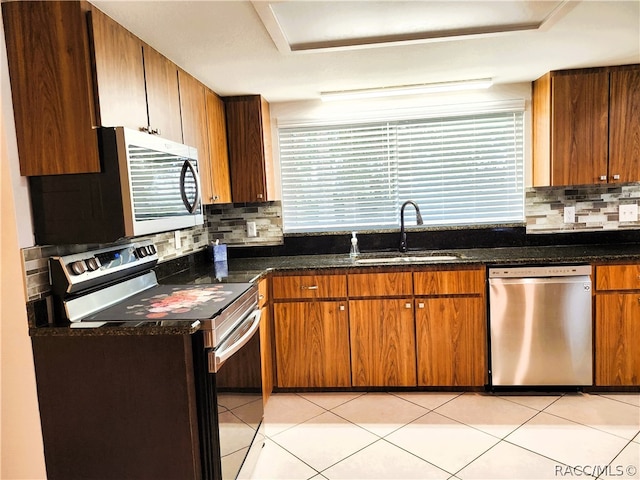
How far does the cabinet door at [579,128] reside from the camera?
109 inches

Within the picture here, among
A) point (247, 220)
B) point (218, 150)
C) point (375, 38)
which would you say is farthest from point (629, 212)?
point (218, 150)

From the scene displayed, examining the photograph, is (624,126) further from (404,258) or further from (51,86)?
(51,86)

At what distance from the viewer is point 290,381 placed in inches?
115

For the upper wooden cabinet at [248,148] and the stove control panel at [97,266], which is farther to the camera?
the upper wooden cabinet at [248,148]

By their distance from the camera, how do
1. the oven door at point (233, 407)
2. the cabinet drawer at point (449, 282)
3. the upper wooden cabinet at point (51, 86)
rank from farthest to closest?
the cabinet drawer at point (449, 282) < the oven door at point (233, 407) < the upper wooden cabinet at point (51, 86)

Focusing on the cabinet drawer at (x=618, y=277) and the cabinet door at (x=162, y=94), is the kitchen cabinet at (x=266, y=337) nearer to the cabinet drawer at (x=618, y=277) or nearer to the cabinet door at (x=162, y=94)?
the cabinet door at (x=162, y=94)

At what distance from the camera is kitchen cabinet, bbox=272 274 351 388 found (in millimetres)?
2830

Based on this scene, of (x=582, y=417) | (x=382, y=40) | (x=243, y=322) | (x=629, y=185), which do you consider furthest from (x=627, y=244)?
(x=243, y=322)

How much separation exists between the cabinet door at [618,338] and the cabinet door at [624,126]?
824 mm

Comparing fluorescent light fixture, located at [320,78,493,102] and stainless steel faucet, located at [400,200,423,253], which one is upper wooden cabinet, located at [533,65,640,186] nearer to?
fluorescent light fixture, located at [320,78,493,102]

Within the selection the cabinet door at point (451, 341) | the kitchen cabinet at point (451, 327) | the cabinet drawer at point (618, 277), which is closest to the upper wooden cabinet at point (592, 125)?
the cabinet drawer at point (618, 277)

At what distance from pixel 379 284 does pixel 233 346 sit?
4.17 feet

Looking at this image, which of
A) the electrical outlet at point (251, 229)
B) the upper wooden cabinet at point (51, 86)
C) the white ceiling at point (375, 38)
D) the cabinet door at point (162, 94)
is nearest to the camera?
the upper wooden cabinet at point (51, 86)

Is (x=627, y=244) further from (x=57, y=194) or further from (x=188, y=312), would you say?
(x=57, y=194)
